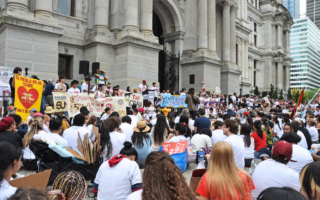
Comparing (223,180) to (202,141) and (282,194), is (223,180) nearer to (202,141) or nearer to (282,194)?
(282,194)

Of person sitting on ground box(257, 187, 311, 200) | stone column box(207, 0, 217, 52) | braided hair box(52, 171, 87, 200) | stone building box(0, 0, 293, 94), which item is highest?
stone column box(207, 0, 217, 52)

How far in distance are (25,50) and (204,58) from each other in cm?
1510

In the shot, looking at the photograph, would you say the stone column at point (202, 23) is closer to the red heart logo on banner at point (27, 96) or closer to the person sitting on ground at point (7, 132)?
the red heart logo on banner at point (27, 96)

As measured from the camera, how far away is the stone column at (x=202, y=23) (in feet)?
82.2

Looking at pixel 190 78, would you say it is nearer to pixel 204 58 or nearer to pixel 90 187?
pixel 204 58

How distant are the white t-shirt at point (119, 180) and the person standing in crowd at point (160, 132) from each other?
3399 mm

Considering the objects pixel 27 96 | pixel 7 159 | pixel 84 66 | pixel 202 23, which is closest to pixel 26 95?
pixel 27 96

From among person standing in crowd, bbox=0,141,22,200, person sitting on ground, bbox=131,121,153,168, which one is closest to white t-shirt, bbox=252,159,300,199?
person standing in crowd, bbox=0,141,22,200

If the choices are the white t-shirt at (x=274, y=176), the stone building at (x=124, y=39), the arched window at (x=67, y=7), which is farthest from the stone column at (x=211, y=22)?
the white t-shirt at (x=274, y=176)

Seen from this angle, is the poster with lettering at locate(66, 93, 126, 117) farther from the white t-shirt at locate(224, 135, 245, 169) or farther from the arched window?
the arched window

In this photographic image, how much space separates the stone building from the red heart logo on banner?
204 inches

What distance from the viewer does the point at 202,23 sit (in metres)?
25.2

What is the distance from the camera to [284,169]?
3.70 meters

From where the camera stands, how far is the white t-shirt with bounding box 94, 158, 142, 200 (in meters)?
3.56
